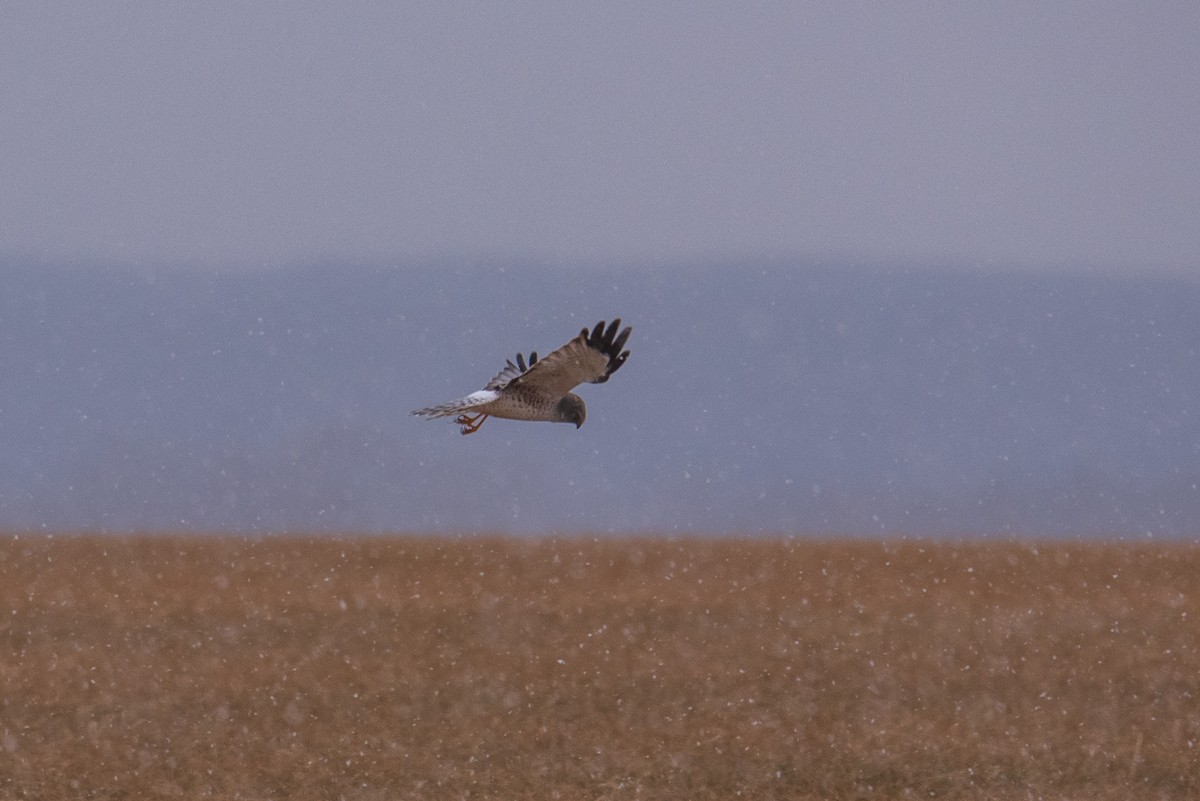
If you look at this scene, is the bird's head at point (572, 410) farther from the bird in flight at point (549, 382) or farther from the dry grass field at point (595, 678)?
the dry grass field at point (595, 678)

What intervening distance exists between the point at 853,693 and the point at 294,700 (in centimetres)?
746

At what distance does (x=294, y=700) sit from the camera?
18.8 meters

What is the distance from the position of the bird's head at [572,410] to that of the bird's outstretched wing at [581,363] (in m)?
0.40

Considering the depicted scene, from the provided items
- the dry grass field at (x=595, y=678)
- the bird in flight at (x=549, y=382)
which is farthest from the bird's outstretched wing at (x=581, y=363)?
the dry grass field at (x=595, y=678)

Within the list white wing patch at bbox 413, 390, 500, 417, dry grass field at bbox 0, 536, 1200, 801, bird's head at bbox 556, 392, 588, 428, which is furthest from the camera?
dry grass field at bbox 0, 536, 1200, 801

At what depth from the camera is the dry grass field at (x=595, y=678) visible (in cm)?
1759

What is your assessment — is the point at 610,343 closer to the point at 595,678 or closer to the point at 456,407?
the point at 456,407

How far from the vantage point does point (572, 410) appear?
44.4 feet

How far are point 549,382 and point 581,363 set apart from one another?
0.41 m

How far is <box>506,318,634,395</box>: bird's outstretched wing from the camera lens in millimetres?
12508

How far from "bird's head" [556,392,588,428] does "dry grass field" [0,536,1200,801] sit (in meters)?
5.88

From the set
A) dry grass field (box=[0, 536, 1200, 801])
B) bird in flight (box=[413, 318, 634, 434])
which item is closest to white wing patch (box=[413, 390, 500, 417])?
bird in flight (box=[413, 318, 634, 434])

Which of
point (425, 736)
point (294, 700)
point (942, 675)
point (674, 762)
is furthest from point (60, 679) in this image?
point (942, 675)

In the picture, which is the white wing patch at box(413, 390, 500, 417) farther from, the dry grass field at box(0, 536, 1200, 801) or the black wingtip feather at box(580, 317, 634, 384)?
the dry grass field at box(0, 536, 1200, 801)
